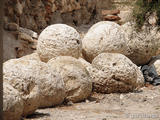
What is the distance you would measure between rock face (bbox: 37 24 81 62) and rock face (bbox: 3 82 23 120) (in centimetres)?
384

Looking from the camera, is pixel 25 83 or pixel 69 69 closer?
pixel 25 83

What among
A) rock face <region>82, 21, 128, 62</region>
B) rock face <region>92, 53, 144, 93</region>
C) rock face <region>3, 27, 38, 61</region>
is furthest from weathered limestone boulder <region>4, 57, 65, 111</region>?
rock face <region>3, 27, 38, 61</region>

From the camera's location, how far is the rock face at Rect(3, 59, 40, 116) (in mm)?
5109

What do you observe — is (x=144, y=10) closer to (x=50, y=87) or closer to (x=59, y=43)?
(x=50, y=87)

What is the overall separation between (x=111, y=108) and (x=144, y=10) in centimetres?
196

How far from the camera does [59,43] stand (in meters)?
8.23

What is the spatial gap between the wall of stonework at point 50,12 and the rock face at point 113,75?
591 centimetres

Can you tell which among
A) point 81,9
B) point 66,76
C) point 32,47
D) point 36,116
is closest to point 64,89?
point 66,76

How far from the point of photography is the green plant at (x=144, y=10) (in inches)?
235

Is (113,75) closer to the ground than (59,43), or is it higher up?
closer to the ground

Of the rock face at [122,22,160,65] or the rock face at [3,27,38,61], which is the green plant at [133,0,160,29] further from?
the rock face at [3,27,38,61]

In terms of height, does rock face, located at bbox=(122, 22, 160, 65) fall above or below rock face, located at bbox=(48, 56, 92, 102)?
above

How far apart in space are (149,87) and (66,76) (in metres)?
3.44

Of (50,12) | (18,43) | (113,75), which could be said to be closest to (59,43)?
(113,75)
